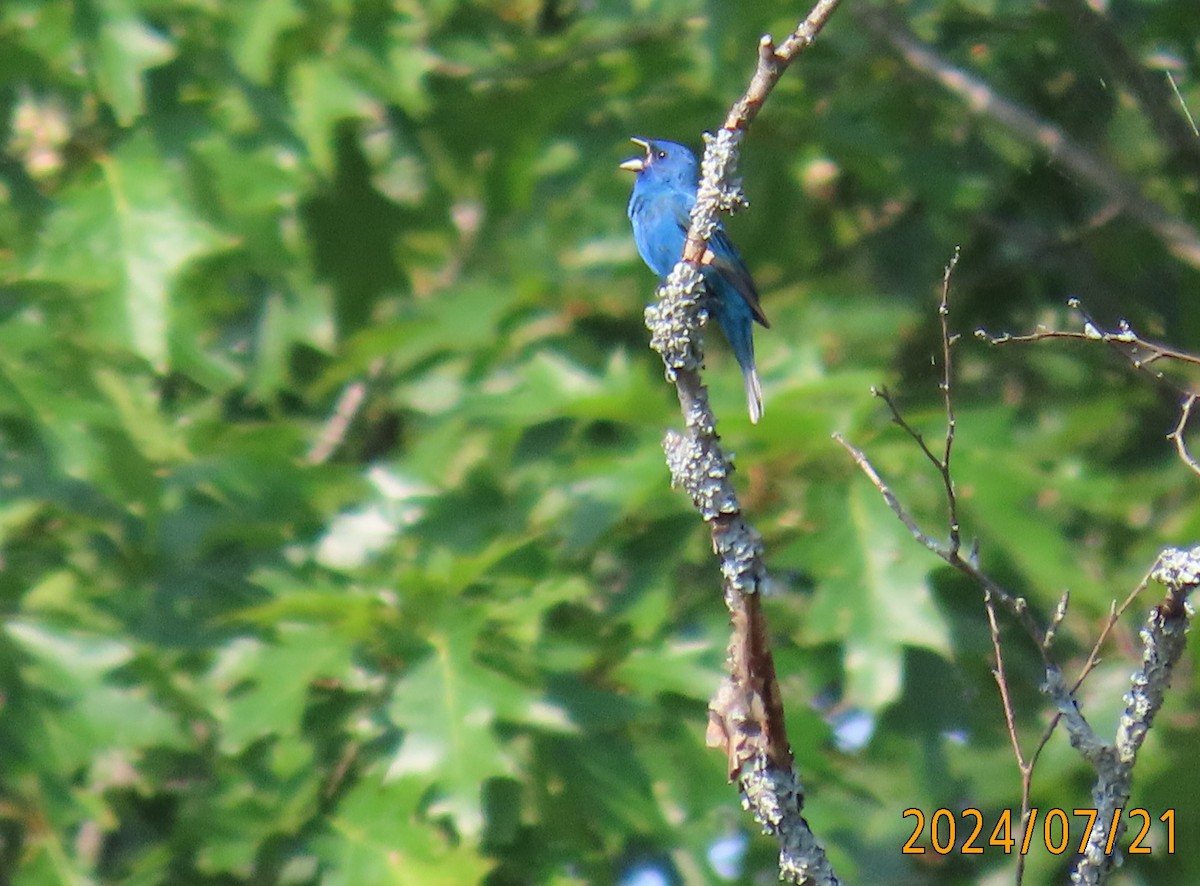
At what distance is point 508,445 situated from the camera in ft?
15.7

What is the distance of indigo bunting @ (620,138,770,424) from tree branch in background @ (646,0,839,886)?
167cm

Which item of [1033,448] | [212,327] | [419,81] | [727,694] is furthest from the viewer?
[212,327]

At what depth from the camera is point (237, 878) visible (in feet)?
14.5

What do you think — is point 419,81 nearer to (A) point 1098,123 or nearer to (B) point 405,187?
(B) point 405,187

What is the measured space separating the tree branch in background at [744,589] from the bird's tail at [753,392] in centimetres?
192

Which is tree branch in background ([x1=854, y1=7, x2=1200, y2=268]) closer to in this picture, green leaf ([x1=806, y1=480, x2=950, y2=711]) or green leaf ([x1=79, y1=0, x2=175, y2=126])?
green leaf ([x1=806, y1=480, x2=950, y2=711])

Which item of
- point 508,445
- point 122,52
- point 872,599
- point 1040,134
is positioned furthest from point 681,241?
point 122,52

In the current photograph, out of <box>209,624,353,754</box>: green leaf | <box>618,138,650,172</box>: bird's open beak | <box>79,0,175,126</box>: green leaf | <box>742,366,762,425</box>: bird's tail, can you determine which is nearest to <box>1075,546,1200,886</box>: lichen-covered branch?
<box>742,366,762,425</box>: bird's tail

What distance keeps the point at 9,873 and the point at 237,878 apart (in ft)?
2.23

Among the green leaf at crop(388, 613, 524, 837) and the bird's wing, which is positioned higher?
the bird's wing

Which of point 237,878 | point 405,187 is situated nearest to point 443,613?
point 237,878

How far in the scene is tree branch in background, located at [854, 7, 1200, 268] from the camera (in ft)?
15.9

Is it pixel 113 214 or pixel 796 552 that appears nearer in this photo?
pixel 796 552

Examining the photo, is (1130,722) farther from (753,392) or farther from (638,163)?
(638,163)
